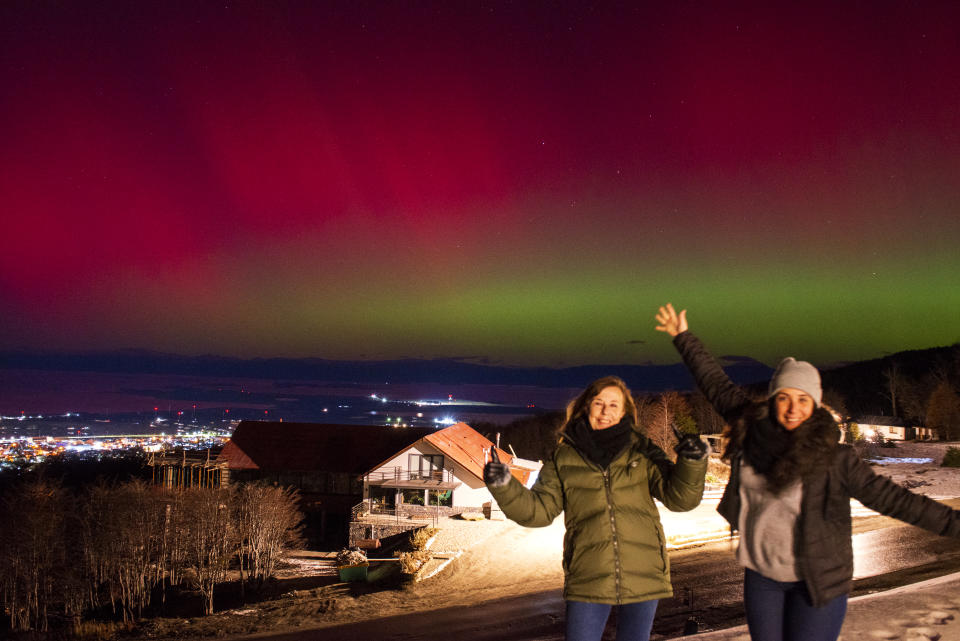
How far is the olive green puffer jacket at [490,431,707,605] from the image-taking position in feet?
11.7

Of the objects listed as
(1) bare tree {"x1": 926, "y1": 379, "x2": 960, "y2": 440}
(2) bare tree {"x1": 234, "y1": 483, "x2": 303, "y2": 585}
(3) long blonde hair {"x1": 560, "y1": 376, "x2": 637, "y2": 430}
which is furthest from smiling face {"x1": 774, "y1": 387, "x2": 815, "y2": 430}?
(1) bare tree {"x1": 926, "y1": 379, "x2": 960, "y2": 440}

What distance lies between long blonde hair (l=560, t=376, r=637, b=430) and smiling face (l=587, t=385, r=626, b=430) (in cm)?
4

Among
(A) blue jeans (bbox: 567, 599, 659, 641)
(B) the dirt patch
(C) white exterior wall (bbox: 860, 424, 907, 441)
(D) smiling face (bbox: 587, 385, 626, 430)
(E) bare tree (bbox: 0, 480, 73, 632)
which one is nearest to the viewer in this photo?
(A) blue jeans (bbox: 567, 599, 659, 641)

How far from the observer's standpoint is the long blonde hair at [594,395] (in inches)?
151

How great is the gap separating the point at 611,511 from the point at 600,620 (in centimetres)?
57

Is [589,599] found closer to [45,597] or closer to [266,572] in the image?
[266,572]

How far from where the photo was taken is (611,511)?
3.64 m

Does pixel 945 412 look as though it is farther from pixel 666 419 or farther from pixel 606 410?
pixel 606 410

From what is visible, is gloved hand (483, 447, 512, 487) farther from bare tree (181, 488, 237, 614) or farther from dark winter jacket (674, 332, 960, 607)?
bare tree (181, 488, 237, 614)

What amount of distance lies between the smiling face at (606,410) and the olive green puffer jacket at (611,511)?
6.3 inches

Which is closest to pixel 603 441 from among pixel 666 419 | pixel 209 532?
pixel 209 532

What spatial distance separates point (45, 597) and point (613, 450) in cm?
4129

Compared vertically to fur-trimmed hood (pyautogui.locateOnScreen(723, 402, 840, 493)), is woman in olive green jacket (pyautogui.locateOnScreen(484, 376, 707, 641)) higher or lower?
lower

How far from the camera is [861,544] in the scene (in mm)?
20531
